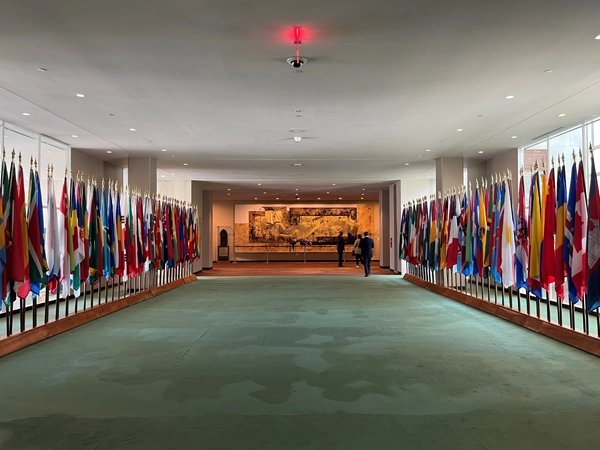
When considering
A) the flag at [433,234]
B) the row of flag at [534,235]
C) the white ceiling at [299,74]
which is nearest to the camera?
the white ceiling at [299,74]

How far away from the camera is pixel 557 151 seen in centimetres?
1196

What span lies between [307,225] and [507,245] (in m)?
22.8

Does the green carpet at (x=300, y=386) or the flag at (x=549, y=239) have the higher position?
the flag at (x=549, y=239)

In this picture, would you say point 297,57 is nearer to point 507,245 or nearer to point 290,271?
point 507,245

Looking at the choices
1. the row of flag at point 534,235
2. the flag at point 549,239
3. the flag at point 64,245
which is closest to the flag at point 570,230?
the row of flag at point 534,235

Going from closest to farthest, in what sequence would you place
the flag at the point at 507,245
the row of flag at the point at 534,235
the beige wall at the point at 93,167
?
the row of flag at the point at 534,235
the flag at the point at 507,245
the beige wall at the point at 93,167

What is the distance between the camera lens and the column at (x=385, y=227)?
80.2ft

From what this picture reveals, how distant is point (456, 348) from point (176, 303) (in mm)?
7092

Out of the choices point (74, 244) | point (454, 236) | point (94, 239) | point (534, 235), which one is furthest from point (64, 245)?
point (454, 236)

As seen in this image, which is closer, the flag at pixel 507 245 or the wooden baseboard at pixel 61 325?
the wooden baseboard at pixel 61 325

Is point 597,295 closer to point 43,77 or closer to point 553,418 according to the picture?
point 553,418

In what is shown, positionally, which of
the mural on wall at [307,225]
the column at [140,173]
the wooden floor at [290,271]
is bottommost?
the wooden floor at [290,271]

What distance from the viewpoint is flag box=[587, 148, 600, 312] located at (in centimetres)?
663

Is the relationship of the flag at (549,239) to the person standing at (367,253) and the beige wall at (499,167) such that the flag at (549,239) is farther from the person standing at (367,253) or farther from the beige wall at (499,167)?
the person standing at (367,253)
